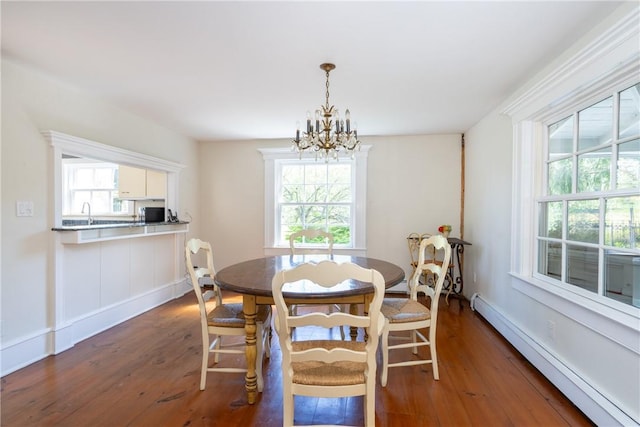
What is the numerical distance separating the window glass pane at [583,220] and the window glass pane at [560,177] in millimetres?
151

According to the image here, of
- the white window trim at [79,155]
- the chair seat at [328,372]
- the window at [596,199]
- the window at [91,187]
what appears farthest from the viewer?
the window at [91,187]

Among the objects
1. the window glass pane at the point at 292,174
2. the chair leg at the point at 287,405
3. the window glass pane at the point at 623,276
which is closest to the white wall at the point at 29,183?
the chair leg at the point at 287,405

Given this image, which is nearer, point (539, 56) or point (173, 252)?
point (539, 56)

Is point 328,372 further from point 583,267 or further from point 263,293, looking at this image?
point 583,267

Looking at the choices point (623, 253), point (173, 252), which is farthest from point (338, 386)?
point (173, 252)

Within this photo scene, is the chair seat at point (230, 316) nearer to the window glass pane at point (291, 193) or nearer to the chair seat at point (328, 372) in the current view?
the chair seat at point (328, 372)

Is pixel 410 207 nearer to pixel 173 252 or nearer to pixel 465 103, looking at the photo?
pixel 465 103

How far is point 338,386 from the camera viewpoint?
1.52 meters

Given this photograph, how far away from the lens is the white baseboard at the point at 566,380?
1684 mm

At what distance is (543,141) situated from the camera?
2.63m

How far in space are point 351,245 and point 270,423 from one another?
3081mm

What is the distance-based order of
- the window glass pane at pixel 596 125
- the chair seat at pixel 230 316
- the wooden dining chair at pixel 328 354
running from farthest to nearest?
the chair seat at pixel 230 316
the window glass pane at pixel 596 125
the wooden dining chair at pixel 328 354

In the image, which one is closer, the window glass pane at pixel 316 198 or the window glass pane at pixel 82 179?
the window glass pane at pixel 316 198

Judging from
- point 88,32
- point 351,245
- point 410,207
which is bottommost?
point 351,245
